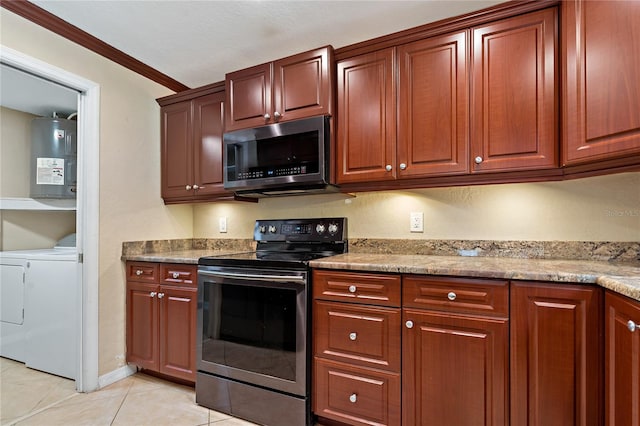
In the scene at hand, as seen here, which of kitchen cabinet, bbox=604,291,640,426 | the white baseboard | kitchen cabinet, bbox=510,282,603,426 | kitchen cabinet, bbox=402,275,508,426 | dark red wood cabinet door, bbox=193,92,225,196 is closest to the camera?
kitchen cabinet, bbox=604,291,640,426

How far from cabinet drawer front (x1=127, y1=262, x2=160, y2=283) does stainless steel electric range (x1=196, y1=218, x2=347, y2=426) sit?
470mm

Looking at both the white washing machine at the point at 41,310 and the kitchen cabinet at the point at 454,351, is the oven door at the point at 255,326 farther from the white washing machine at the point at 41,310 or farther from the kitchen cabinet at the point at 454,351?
the white washing machine at the point at 41,310

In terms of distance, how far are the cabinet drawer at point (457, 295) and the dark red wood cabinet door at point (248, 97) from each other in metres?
1.45

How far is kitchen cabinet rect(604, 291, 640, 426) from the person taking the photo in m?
1.01

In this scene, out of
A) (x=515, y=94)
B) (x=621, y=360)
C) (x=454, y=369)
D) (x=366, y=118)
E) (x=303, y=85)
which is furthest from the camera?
(x=303, y=85)

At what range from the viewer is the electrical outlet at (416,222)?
2.10m


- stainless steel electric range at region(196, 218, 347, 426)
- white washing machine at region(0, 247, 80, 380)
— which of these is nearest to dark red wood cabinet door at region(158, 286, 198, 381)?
stainless steel electric range at region(196, 218, 347, 426)

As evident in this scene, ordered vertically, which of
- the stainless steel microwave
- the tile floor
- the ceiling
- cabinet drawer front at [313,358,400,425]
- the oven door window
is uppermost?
the ceiling

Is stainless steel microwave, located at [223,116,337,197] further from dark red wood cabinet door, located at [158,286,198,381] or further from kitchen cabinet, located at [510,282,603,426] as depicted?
kitchen cabinet, located at [510,282,603,426]

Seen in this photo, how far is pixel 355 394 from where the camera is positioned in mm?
1629

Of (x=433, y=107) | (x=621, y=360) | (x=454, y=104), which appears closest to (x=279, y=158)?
(x=433, y=107)

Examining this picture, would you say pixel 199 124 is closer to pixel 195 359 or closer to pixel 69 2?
pixel 69 2

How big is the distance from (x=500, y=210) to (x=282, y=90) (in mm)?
1572

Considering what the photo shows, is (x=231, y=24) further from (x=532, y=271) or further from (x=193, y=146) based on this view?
(x=532, y=271)
